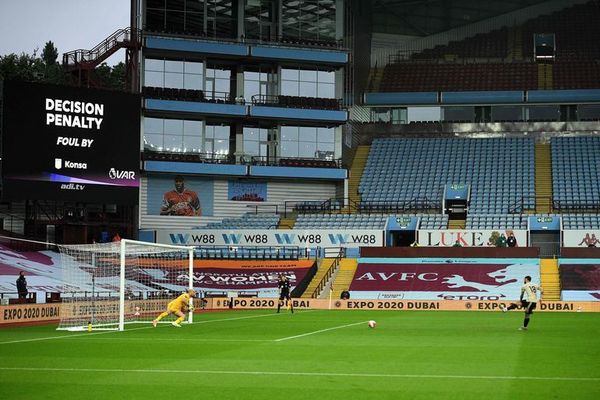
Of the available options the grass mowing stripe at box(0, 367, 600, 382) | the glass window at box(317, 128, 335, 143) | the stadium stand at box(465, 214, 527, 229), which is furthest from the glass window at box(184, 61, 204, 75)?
the grass mowing stripe at box(0, 367, 600, 382)

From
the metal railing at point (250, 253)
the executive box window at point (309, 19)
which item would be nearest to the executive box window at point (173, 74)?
the executive box window at point (309, 19)

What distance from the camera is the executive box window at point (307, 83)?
235 feet

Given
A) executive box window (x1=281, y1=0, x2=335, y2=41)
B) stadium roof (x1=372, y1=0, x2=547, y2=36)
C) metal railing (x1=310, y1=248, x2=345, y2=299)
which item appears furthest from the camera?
stadium roof (x1=372, y1=0, x2=547, y2=36)

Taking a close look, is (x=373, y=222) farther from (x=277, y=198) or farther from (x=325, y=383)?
(x=325, y=383)

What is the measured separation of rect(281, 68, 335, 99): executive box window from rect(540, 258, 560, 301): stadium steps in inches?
871

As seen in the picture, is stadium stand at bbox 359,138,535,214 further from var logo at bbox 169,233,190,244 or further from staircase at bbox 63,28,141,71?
staircase at bbox 63,28,141,71

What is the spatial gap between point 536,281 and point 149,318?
25.2 m

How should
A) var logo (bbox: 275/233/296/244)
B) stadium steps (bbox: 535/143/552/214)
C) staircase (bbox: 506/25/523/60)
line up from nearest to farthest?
1. var logo (bbox: 275/233/296/244)
2. stadium steps (bbox: 535/143/552/214)
3. staircase (bbox: 506/25/523/60)

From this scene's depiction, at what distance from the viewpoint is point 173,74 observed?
227 ft

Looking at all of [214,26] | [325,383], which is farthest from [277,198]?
[325,383]

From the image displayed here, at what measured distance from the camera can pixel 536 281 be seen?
55875 millimetres

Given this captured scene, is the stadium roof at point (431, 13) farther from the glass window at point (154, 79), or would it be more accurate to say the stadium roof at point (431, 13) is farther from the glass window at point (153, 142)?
the glass window at point (153, 142)

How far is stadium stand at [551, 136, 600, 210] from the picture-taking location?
6675cm

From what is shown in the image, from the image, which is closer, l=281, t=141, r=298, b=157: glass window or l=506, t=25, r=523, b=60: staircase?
l=281, t=141, r=298, b=157: glass window
